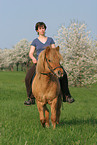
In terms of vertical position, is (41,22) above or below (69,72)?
above

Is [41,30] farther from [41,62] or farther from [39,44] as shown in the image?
[41,62]

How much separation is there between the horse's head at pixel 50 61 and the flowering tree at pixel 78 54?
27.1 m

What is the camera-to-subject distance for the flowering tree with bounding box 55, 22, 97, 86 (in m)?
33.5

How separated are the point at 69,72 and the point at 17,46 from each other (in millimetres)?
75683

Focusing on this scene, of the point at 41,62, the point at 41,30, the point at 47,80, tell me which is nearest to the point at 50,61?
the point at 41,62

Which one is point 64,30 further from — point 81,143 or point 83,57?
point 81,143

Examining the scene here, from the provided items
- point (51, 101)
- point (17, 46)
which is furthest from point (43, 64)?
point (17, 46)

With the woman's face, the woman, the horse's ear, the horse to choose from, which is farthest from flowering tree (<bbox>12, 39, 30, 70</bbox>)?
the horse's ear

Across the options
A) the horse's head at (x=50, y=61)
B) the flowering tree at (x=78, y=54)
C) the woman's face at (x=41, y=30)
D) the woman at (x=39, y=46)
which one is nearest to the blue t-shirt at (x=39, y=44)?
the woman at (x=39, y=46)

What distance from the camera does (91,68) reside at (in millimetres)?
34562

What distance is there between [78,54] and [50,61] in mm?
28671

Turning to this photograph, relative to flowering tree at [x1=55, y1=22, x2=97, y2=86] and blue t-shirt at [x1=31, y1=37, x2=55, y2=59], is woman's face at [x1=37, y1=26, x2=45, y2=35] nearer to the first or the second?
blue t-shirt at [x1=31, y1=37, x2=55, y2=59]

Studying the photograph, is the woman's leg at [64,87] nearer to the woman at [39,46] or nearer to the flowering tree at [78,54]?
the woman at [39,46]

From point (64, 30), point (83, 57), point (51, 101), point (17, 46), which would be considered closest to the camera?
point (51, 101)
